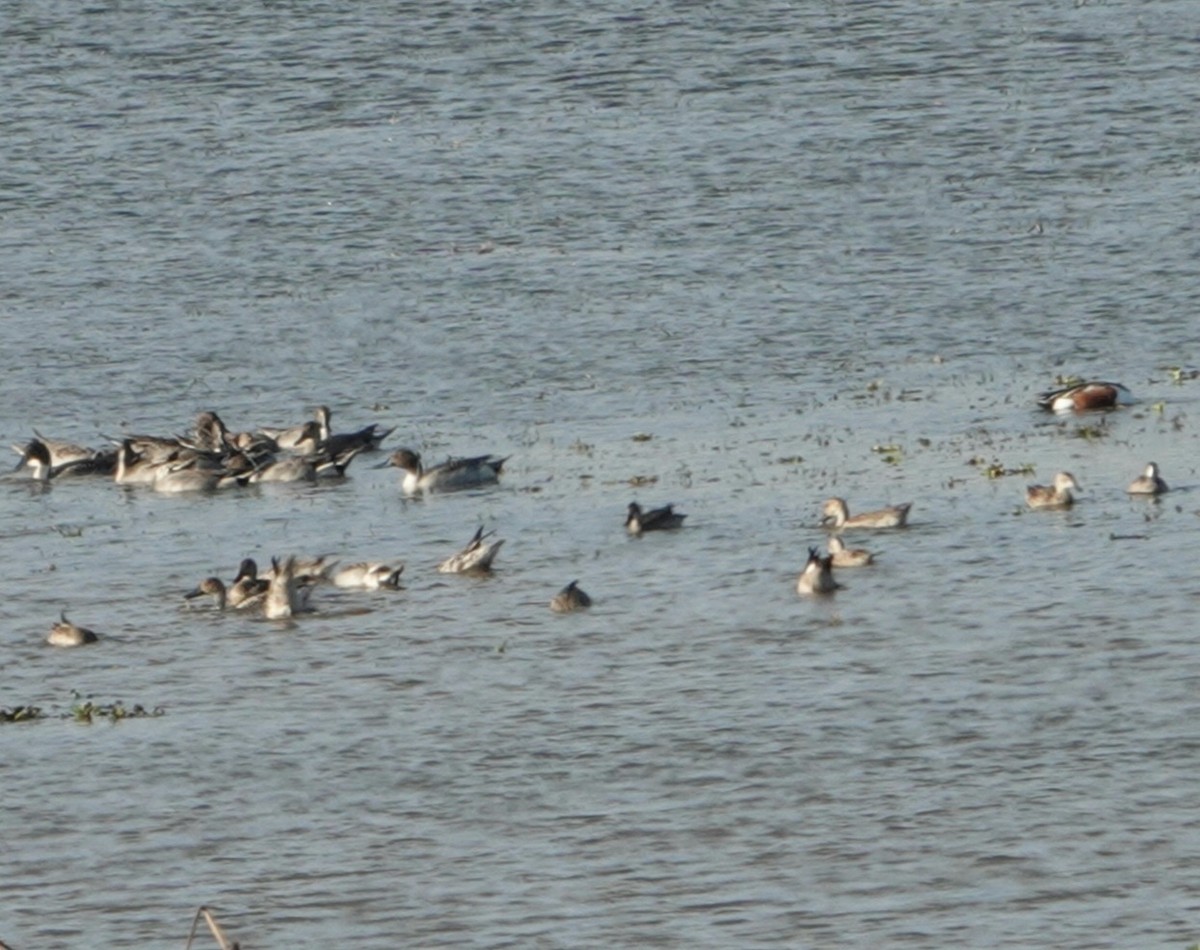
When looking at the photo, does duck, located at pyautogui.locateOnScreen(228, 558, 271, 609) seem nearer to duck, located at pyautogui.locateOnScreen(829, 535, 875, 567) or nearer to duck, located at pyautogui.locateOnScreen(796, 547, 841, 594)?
duck, located at pyautogui.locateOnScreen(796, 547, 841, 594)

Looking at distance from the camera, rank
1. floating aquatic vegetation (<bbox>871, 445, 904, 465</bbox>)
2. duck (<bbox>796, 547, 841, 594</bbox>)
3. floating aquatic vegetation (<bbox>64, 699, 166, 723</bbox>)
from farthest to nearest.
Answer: floating aquatic vegetation (<bbox>871, 445, 904, 465</bbox>) < duck (<bbox>796, 547, 841, 594</bbox>) < floating aquatic vegetation (<bbox>64, 699, 166, 723</bbox>)

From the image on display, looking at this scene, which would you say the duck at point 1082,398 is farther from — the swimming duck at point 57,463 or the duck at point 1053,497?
the swimming duck at point 57,463

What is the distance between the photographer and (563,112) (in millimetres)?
40969

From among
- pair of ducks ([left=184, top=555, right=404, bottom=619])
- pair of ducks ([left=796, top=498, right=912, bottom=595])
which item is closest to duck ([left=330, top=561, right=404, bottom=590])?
pair of ducks ([left=184, top=555, right=404, bottom=619])

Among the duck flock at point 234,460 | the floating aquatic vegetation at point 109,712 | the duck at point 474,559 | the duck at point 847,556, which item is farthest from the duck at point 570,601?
the floating aquatic vegetation at point 109,712

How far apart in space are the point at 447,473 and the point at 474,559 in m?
2.81

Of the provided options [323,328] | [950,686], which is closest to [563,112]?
[323,328]

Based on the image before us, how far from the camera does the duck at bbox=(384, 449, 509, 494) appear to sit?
22641mm

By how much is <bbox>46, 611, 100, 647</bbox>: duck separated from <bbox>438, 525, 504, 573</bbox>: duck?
2.76m

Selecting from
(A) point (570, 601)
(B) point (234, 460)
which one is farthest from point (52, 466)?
(A) point (570, 601)

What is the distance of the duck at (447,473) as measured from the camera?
22641mm

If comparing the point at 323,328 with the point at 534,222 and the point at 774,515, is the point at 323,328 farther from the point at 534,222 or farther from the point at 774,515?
the point at 774,515

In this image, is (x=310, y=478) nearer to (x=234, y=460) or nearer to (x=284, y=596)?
(x=234, y=460)

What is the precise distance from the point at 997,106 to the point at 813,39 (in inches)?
206
